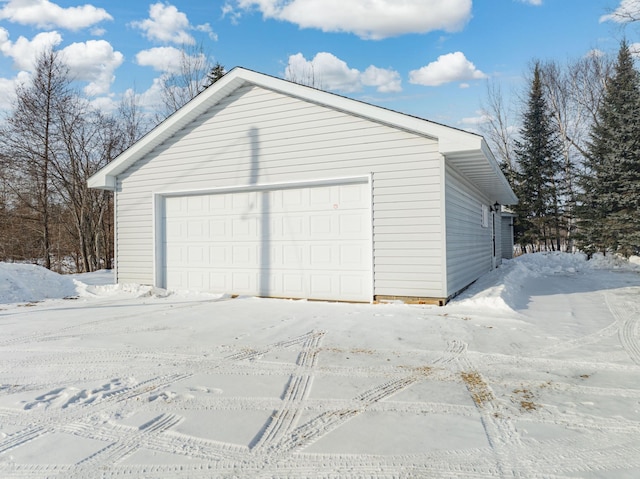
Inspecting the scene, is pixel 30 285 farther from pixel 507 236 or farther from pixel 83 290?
pixel 507 236

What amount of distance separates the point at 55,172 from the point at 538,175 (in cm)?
2504

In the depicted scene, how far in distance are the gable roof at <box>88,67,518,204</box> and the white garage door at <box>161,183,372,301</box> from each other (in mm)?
1279

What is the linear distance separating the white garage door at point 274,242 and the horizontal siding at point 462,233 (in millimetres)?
1477

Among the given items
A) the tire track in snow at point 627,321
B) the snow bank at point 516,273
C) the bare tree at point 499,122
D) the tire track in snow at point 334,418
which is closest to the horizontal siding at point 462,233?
the snow bank at point 516,273

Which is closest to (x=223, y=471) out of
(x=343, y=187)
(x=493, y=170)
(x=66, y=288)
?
(x=343, y=187)

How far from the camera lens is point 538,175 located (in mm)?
23406

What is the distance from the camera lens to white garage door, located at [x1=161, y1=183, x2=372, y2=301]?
7340 millimetres

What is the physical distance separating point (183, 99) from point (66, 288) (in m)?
15.5

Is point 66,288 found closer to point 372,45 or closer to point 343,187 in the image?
point 343,187

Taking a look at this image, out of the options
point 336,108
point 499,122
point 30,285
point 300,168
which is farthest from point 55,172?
point 499,122

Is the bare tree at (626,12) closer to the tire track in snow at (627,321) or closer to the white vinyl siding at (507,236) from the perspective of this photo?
the tire track in snow at (627,321)

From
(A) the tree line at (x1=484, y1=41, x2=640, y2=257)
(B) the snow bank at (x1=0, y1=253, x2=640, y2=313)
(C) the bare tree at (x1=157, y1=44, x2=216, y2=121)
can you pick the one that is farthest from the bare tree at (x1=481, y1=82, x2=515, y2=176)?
(B) the snow bank at (x1=0, y1=253, x2=640, y2=313)

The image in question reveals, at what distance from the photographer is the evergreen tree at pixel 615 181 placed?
15.9 metres

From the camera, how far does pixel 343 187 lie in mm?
7438
